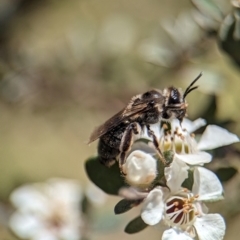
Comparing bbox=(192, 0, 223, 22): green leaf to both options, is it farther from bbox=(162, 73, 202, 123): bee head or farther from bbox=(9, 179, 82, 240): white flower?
bbox=(9, 179, 82, 240): white flower

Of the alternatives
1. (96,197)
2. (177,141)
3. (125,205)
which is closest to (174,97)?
(177,141)

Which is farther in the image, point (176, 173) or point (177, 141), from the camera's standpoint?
point (177, 141)

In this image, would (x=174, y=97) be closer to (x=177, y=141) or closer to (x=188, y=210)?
(x=177, y=141)

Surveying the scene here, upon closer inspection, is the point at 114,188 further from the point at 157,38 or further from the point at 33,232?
the point at 157,38

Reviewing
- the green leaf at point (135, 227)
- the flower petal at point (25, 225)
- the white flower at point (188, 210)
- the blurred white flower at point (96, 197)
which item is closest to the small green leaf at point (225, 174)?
the white flower at point (188, 210)

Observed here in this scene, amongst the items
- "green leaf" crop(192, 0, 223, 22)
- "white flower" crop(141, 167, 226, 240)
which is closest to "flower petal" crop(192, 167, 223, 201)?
"white flower" crop(141, 167, 226, 240)

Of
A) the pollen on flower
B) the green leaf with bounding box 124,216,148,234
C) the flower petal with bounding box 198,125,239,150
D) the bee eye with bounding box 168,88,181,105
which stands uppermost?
the bee eye with bounding box 168,88,181,105
